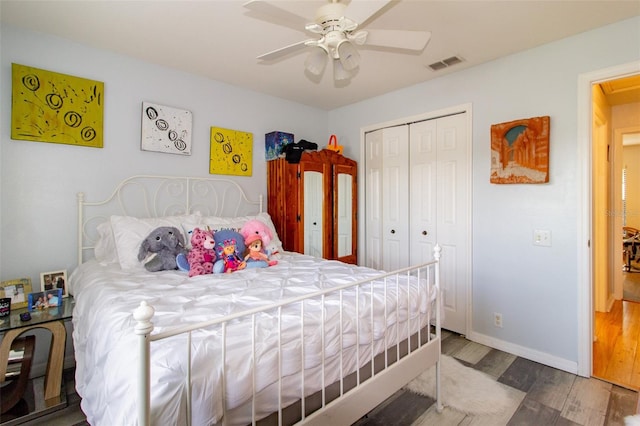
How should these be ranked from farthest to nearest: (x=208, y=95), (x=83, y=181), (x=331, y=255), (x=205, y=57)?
(x=331, y=255)
(x=208, y=95)
(x=205, y=57)
(x=83, y=181)

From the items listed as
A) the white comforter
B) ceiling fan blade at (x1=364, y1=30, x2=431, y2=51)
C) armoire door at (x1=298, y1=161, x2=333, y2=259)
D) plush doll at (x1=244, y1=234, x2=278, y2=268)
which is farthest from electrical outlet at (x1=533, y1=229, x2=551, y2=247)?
plush doll at (x1=244, y1=234, x2=278, y2=268)

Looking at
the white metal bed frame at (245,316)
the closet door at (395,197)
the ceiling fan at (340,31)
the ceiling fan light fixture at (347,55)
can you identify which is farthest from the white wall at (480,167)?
the ceiling fan light fixture at (347,55)

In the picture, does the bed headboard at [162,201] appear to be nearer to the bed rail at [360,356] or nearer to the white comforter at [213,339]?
the white comforter at [213,339]

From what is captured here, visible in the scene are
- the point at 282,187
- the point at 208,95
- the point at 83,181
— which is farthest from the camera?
the point at 282,187

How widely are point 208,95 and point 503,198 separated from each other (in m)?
2.85

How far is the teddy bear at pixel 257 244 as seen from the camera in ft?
7.60

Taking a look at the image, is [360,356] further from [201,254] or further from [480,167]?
[480,167]

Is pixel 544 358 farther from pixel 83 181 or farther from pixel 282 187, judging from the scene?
pixel 83 181

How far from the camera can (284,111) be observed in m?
3.66

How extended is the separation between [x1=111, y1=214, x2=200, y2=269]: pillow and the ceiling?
52.8 inches

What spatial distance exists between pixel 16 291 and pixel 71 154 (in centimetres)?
100

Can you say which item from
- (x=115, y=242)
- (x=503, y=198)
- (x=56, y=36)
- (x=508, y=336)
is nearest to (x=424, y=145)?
(x=503, y=198)

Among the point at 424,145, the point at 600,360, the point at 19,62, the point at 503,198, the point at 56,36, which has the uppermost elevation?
the point at 56,36

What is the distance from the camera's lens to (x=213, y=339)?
1043 mm
